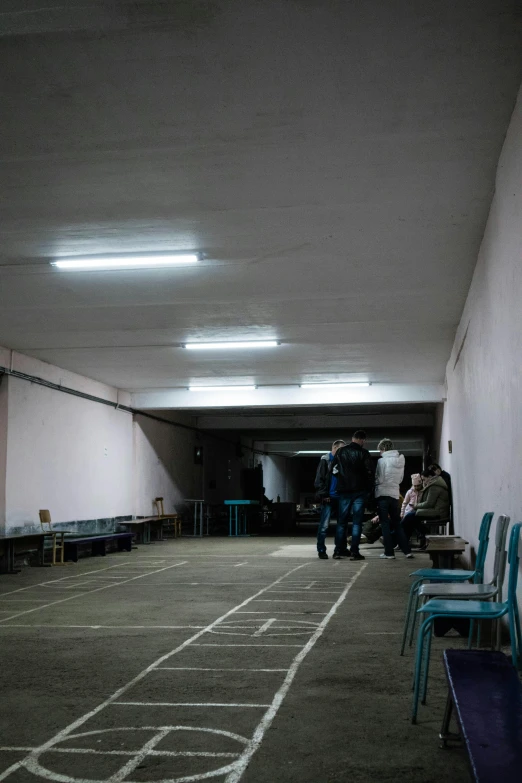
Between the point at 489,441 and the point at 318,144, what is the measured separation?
2.62m

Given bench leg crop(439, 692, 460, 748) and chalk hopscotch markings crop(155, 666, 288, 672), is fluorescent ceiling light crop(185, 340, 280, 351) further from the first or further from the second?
bench leg crop(439, 692, 460, 748)

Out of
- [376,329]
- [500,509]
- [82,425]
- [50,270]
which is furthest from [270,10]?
[82,425]

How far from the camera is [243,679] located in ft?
12.9

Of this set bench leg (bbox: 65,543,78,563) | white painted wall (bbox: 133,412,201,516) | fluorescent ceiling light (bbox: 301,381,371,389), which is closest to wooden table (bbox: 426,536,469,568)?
bench leg (bbox: 65,543,78,563)

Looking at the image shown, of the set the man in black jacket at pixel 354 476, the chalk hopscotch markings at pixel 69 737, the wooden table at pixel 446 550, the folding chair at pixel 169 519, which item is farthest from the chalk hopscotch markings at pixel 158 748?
the folding chair at pixel 169 519

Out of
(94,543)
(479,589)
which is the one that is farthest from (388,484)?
(479,589)

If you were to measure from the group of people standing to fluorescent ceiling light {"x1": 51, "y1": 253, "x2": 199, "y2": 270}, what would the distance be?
4.07m

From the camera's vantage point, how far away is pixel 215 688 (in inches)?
148

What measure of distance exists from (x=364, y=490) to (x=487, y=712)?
8258 mm

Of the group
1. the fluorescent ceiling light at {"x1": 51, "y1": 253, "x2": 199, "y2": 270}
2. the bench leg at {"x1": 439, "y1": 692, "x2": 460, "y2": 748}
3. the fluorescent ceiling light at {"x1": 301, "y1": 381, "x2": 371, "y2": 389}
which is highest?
the fluorescent ceiling light at {"x1": 51, "y1": 253, "x2": 199, "y2": 270}

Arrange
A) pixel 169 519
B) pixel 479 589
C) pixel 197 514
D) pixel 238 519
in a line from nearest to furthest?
pixel 479 589 → pixel 169 519 → pixel 238 519 → pixel 197 514

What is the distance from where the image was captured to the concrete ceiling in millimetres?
3527

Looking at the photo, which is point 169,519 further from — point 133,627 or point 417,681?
point 417,681

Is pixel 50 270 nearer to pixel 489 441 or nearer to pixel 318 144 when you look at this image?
pixel 318 144
